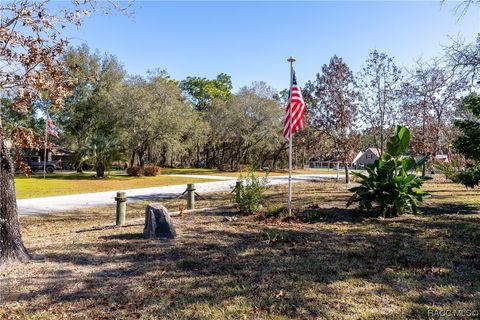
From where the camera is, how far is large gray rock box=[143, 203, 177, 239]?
5871 millimetres

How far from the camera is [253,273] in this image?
13.5ft

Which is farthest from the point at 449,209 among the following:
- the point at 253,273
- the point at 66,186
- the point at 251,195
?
the point at 66,186

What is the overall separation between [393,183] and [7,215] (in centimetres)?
709

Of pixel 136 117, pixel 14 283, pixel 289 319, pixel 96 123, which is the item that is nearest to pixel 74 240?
pixel 14 283

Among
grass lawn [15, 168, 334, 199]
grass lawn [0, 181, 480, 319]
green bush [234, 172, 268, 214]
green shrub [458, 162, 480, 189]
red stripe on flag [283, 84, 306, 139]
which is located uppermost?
red stripe on flag [283, 84, 306, 139]

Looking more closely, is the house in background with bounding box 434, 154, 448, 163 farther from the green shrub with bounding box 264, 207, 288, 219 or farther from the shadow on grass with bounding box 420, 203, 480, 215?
the green shrub with bounding box 264, 207, 288, 219

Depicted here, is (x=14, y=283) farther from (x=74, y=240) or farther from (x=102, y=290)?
(x=74, y=240)

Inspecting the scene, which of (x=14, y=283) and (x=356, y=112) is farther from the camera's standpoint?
(x=356, y=112)

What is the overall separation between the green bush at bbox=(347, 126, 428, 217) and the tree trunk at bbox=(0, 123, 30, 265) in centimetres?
647

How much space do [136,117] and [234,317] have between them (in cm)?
2610

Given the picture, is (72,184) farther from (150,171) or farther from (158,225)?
(158,225)

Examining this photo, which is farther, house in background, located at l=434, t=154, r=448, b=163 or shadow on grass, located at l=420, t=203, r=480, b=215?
house in background, located at l=434, t=154, r=448, b=163

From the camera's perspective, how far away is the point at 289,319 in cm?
294

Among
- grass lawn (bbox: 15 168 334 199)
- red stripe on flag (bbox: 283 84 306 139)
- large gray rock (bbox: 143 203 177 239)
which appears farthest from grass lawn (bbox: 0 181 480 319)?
grass lawn (bbox: 15 168 334 199)
